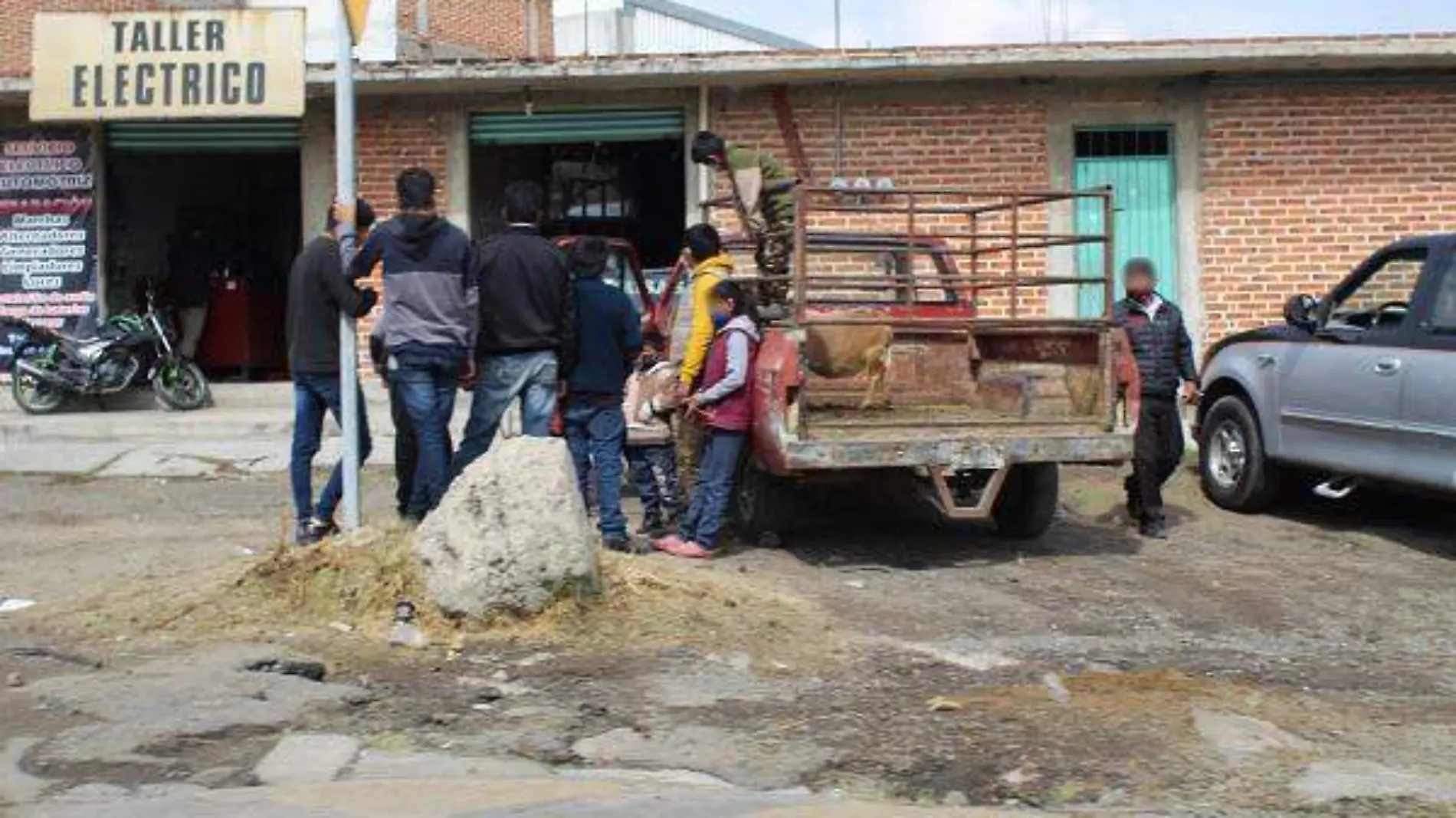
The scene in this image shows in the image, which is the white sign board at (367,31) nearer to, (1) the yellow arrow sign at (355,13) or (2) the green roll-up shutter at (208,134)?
(2) the green roll-up shutter at (208,134)

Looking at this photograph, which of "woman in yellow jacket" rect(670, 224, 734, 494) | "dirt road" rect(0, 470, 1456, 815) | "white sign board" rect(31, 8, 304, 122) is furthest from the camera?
"white sign board" rect(31, 8, 304, 122)

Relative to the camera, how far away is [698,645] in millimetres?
6121

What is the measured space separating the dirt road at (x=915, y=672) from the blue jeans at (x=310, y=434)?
24.3 inches

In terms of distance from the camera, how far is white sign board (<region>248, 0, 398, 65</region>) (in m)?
21.7

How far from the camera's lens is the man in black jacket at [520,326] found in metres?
7.50

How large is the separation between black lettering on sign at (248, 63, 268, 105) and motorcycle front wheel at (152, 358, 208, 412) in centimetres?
264

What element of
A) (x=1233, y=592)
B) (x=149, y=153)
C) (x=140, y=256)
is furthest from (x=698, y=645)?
(x=140, y=256)

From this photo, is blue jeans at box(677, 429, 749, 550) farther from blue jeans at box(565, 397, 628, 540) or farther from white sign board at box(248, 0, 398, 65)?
white sign board at box(248, 0, 398, 65)

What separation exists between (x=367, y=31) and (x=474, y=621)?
1686 centimetres

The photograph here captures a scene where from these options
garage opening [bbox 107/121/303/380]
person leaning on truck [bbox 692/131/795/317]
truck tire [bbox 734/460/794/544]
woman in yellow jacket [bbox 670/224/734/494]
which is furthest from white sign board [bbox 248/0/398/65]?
truck tire [bbox 734/460/794/544]

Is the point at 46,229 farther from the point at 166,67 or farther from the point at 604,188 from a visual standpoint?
the point at 604,188

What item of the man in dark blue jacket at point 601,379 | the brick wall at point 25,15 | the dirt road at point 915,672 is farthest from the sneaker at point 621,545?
the brick wall at point 25,15

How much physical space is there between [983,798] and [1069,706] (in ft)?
3.07

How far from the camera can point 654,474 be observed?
8812 millimetres
